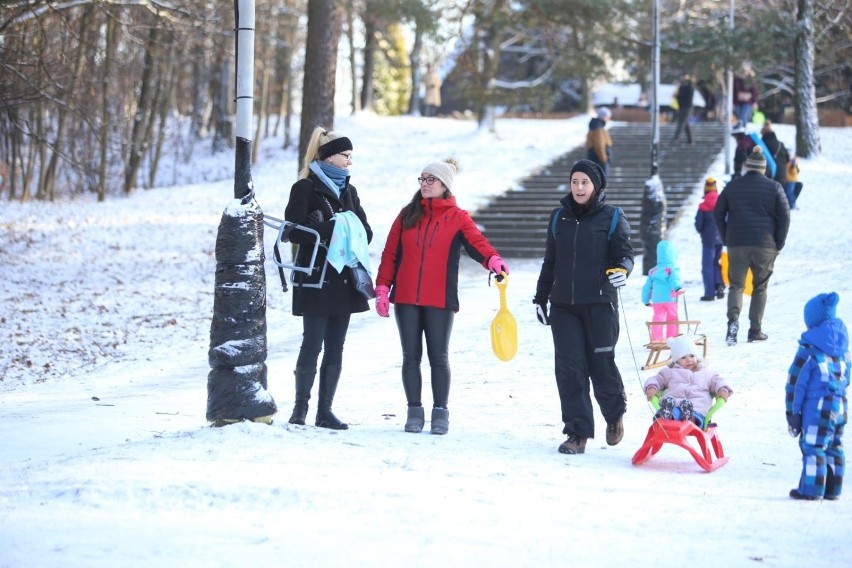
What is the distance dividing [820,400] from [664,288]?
5236mm

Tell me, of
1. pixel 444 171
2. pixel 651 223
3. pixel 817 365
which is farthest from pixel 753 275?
pixel 651 223

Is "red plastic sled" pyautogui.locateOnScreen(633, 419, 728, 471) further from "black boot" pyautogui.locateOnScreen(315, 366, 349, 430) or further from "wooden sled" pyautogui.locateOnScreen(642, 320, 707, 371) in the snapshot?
"wooden sled" pyautogui.locateOnScreen(642, 320, 707, 371)

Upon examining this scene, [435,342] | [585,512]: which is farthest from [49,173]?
[585,512]

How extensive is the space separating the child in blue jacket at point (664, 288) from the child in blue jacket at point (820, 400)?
194 inches

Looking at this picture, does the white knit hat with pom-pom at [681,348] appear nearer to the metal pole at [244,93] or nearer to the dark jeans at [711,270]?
the metal pole at [244,93]

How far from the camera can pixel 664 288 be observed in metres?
11.3

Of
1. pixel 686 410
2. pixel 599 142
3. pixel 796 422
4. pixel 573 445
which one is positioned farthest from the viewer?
pixel 599 142

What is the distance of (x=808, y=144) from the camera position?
29.1 m

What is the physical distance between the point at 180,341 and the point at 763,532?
9022mm

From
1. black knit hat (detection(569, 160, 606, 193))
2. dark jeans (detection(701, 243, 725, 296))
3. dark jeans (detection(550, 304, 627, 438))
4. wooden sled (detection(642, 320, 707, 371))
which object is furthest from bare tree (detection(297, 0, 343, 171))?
dark jeans (detection(550, 304, 627, 438))

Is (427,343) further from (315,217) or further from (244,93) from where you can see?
(244,93)

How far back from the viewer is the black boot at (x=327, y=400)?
7.55 meters

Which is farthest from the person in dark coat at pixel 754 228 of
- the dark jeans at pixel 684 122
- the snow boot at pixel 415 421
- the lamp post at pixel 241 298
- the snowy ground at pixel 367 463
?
the dark jeans at pixel 684 122

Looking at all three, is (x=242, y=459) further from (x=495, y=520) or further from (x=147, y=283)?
(x=147, y=283)
